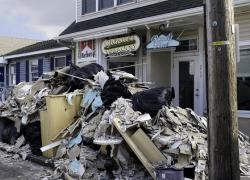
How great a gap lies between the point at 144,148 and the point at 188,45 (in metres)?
5.44

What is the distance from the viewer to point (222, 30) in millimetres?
4652

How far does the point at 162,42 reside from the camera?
12.4 m

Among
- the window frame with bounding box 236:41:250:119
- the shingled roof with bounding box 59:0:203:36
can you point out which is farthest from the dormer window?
the window frame with bounding box 236:41:250:119

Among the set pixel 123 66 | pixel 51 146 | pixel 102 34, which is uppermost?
pixel 102 34

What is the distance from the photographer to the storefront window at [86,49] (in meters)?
16.0

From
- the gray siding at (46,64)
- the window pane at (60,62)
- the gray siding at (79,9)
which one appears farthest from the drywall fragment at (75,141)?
the gray siding at (46,64)

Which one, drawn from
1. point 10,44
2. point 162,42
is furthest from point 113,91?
point 10,44

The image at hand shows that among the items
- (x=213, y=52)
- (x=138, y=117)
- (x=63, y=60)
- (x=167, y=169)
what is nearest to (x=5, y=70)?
(x=63, y=60)

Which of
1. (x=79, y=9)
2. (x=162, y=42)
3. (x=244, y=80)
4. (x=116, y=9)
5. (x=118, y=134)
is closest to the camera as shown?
(x=118, y=134)

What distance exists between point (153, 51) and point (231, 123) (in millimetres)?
8805

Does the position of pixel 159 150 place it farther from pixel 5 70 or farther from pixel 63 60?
pixel 5 70

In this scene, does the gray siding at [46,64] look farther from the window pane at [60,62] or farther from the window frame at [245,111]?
the window frame at [245,111]

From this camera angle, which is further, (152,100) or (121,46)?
(121,46)

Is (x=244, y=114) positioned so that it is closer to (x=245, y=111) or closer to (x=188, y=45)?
(x=245, y=111)
